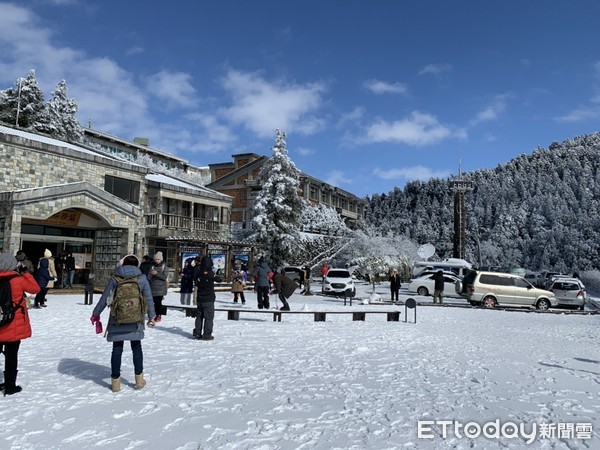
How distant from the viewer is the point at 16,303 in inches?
226

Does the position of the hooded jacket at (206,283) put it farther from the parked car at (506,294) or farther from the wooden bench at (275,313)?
the parked car at (506,294)

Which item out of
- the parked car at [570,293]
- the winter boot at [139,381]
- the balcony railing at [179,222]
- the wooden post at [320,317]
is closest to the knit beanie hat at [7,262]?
the winter boot at [139,381]

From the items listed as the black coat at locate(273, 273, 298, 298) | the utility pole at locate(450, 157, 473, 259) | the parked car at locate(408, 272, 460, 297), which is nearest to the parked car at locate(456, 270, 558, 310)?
the parked car at locate(408, 272, 460, 297)

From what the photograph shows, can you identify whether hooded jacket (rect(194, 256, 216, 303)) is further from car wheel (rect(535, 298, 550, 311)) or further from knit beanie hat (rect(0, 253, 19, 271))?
Answer: car wheel (rect(535, 298, 550, 311))

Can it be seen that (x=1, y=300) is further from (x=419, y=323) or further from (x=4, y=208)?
(x=4, y=208)

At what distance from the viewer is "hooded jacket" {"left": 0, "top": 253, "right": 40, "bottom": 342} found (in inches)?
221

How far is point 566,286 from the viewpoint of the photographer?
23516 millimetres

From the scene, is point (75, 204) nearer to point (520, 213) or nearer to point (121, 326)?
point (121, 326)

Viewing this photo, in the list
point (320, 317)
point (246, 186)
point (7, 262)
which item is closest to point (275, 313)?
point (320, 317)

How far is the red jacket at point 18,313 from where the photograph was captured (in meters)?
5.60

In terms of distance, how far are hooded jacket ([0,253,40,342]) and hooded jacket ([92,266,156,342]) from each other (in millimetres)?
819

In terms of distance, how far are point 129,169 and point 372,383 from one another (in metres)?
23.4

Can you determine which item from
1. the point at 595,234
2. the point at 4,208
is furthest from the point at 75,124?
the point at 595,234

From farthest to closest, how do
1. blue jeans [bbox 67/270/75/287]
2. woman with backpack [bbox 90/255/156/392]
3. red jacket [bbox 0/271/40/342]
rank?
blue jeans [bbox 67/270/75/287] → woman with backpack [bbox 90/255/156/392] → red jacket [bbox 0/271/40/342]
